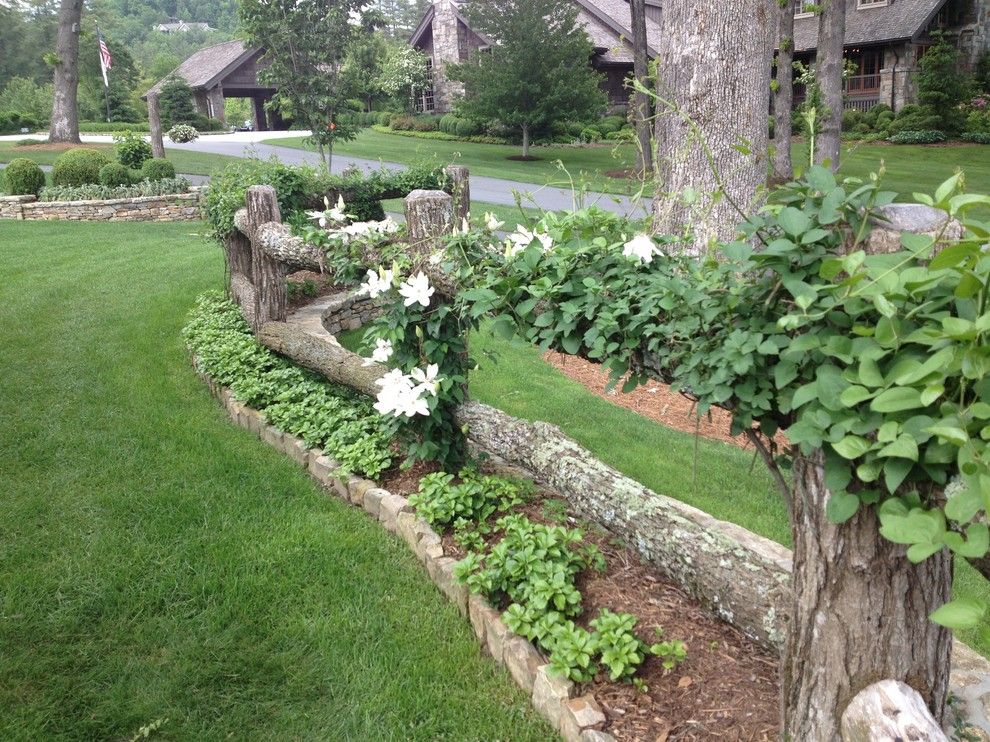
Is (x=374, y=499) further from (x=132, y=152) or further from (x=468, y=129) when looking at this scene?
(x=468, y=129)

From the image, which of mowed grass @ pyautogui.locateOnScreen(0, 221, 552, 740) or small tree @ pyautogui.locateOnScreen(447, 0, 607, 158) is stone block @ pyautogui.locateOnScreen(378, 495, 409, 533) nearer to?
mowed grass @ pyautogui.locateOnScreen(0, 221, 552, 740)

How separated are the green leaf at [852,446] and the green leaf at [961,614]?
1.19ft

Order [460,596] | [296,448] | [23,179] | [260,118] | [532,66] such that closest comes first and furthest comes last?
[460,596]
[296,448]
[23,179]
[532,66]
[260,118]

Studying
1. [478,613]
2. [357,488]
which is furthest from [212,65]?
[478,613]

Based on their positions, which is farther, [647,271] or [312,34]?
[312,34]

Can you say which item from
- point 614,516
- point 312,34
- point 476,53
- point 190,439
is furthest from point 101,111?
point 614,516

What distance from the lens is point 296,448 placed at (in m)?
5.48

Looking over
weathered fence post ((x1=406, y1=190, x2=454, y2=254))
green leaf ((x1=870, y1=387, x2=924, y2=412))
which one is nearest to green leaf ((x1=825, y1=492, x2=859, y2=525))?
green leaf ((x1=870, y1=387, x2=924, y2=412))

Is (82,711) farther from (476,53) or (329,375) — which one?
(476,53)

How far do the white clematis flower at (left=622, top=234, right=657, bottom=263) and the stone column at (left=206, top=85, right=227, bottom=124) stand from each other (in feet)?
154

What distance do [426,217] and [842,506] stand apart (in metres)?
3.10

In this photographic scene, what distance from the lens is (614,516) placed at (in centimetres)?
371

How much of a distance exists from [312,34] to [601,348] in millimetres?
17795

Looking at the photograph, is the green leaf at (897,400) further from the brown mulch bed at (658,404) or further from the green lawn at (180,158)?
the green lawn at (180,158)
